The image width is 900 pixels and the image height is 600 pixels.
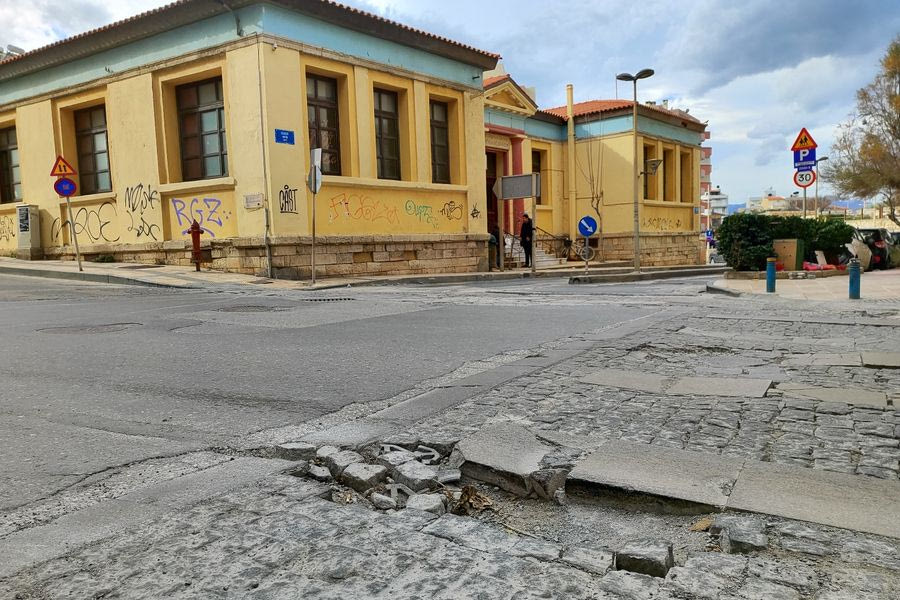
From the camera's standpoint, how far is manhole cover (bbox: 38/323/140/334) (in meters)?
7.34

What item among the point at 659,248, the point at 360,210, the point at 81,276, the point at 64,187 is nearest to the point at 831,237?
the point at 360,210

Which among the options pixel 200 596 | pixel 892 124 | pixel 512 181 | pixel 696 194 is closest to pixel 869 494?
pixel 200 596

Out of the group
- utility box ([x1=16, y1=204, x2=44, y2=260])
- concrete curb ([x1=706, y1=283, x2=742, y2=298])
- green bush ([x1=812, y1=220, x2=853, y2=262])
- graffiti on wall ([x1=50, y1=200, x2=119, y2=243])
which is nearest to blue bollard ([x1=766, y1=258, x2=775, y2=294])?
concrete curb ([x1=706, y1=283, x2=742, y2=298])

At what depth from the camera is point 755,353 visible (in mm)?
5980

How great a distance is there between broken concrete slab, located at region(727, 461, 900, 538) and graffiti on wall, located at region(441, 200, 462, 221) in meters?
17.5

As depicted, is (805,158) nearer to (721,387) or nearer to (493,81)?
(721,387)

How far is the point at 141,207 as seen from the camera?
57.7 feet

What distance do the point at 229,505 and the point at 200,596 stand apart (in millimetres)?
655

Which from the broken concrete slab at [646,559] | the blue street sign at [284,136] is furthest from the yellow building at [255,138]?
the broken concrete slab at [646,559]

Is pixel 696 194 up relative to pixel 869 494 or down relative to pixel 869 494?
up

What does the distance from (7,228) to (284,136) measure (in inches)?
455

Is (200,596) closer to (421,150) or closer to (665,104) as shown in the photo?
(421,150)

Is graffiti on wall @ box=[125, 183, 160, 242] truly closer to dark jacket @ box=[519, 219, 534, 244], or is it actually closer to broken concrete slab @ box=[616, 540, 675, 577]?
dark jacket @ box=[519, 219, 534, 244]

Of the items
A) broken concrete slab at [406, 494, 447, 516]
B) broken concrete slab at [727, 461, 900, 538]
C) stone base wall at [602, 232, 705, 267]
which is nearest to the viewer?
broken concrete slab at [727, 461, 900, 538]
